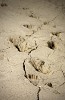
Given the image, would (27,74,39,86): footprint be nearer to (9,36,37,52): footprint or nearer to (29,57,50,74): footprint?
(29,57,50,74): footprint

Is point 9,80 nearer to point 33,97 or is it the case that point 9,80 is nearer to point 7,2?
point 33,97

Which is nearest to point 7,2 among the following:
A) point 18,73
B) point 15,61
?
point 15,61

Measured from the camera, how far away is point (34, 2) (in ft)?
11.9

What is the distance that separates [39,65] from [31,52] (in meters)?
0.30

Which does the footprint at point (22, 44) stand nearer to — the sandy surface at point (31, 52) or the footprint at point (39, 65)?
the sandy surface at point (31, 52)

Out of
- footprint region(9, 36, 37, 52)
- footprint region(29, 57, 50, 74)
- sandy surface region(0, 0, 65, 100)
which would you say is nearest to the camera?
sandy surface region(0, 0, 65, 100)

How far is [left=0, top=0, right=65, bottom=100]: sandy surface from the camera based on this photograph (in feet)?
6.16

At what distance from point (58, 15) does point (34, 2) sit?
0.73 m

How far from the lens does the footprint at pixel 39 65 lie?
81.4 inches

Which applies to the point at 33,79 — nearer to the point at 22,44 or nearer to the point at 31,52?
the point at 31,52

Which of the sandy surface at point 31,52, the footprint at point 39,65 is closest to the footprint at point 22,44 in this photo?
the sandy surface at point 31,52

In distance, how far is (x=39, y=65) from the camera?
2.11 meters

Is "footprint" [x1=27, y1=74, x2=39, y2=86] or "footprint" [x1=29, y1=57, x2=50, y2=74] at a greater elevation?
"footprint" [x1=29, y1=57, x2=50, y2=74]


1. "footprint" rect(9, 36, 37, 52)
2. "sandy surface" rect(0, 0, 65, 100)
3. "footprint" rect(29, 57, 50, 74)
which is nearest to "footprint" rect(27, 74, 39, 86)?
"sandy surface" rect(0, 0, 65, 100)
